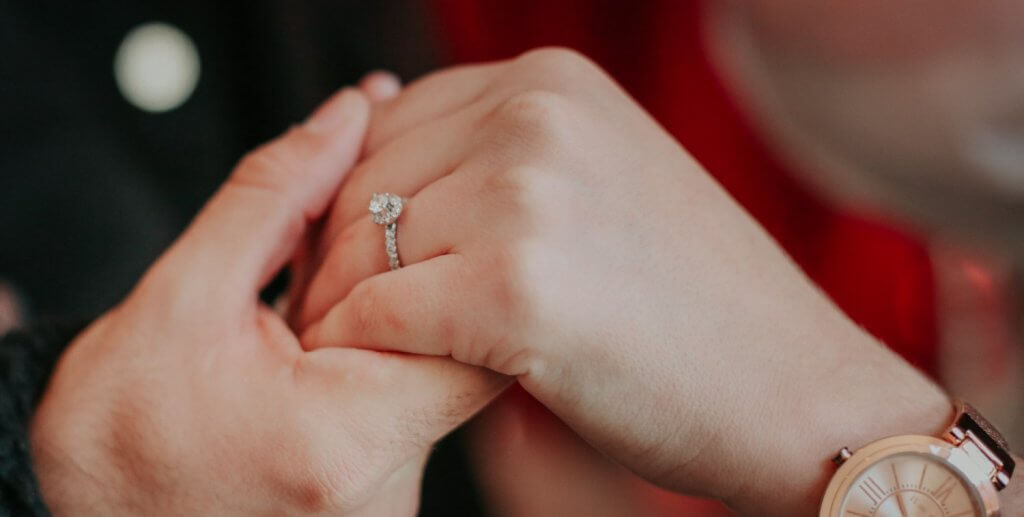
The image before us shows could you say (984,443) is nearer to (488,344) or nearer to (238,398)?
(488,344)

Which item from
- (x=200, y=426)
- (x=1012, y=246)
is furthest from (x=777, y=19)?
(x=200, y=426)

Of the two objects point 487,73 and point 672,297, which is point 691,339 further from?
point 487,73

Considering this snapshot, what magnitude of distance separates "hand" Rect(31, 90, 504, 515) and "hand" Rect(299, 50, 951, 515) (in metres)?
0.04

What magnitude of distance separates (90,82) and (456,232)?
3.48 feet

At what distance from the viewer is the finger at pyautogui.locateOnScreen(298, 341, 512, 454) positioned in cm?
69

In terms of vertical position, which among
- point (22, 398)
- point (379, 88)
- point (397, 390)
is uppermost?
point (379, 88)

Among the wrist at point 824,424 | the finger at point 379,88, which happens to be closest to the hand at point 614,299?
the wrist at point 824,424

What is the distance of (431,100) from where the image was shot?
2.80 feet

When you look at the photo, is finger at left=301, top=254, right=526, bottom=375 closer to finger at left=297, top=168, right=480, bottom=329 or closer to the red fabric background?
finger at left=297, top=168, right=480, bottom=329

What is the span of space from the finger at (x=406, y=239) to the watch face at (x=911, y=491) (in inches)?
15.4

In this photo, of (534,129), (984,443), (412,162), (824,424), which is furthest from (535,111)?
(984,443)

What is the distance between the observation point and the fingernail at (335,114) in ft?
2.86

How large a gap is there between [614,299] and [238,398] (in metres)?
0.32

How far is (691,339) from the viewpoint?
0.70 meters
